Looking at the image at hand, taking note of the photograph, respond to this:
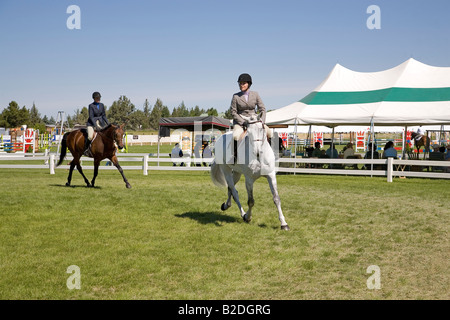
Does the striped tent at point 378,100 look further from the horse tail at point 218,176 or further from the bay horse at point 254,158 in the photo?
the bay horse at point 254,158

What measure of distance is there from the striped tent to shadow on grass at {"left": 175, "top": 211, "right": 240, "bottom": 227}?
14.7 meters

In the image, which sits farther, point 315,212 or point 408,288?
point 315,212

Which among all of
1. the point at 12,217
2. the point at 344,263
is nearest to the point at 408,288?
the point at 344,263

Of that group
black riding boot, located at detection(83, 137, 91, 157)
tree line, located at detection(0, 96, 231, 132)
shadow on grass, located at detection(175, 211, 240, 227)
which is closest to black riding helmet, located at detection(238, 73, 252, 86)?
shadow on grass, located at detection(175, 211, 240, 227)

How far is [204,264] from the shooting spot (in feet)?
20.4

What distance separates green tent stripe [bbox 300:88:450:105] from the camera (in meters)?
22.5

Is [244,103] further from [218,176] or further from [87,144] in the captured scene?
[87,144]

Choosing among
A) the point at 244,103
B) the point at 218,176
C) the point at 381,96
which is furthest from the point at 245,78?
the point at 381,96

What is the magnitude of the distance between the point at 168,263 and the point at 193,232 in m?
2.00

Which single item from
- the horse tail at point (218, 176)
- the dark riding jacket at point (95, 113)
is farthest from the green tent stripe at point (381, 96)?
the horse tail at point (218, 176)

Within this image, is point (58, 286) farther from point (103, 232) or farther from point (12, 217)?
point (12, 217)

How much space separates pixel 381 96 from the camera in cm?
2358

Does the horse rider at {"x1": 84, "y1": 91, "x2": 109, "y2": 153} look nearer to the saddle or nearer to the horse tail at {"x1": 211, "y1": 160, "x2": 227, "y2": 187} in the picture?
the saddle
